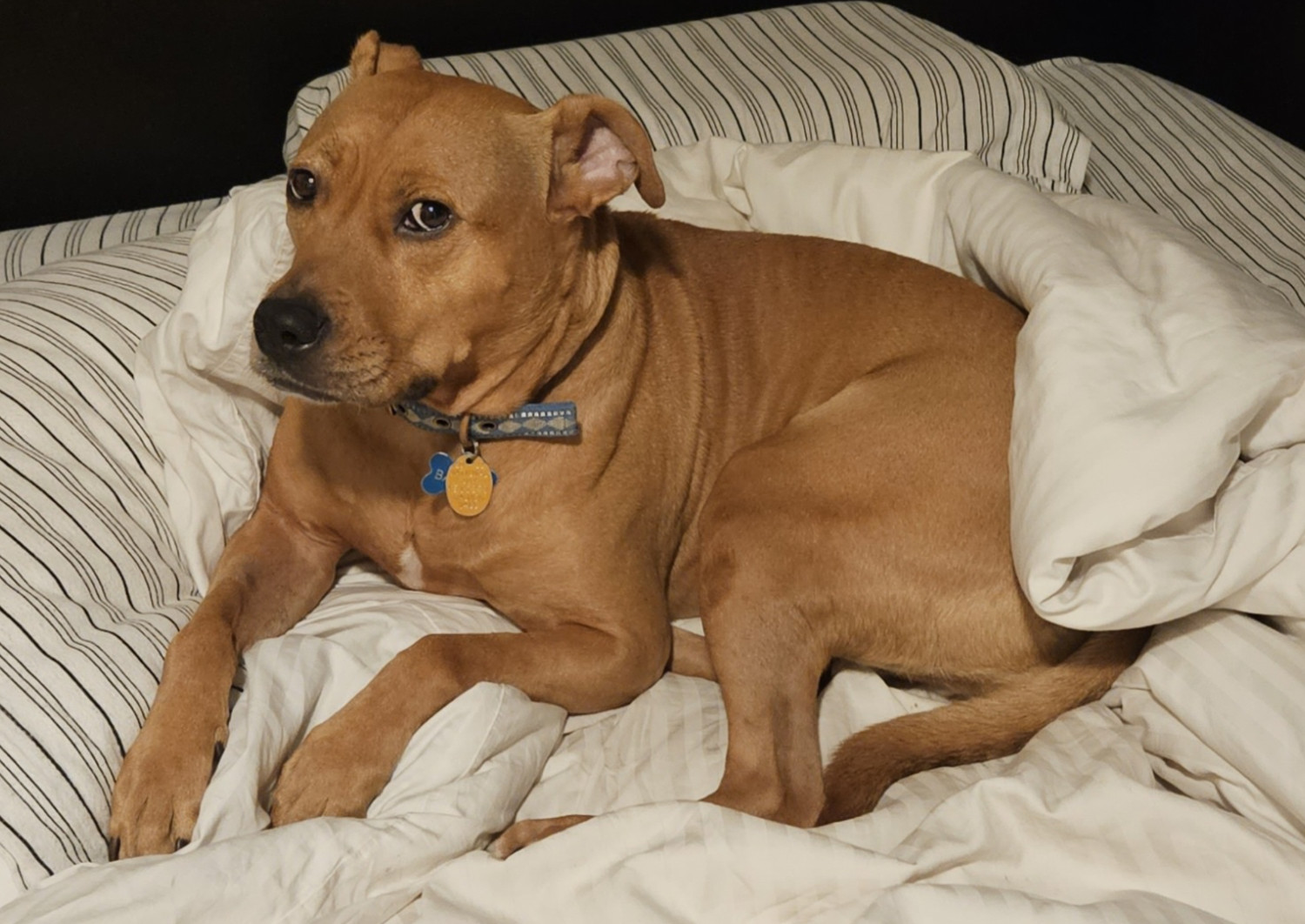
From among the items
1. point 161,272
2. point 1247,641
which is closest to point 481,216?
point 161,272

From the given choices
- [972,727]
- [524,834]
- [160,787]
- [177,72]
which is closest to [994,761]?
[972,727]

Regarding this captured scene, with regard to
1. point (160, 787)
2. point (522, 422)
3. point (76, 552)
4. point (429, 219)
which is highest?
point (429, 219)

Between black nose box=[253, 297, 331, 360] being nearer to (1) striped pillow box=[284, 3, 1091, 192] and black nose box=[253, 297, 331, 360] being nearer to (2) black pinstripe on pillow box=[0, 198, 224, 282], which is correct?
(2) black pinstripe on pillow box=[0, 198, 224, 282]

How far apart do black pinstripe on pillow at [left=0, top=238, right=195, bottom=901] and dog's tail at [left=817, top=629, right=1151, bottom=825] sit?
1257mm

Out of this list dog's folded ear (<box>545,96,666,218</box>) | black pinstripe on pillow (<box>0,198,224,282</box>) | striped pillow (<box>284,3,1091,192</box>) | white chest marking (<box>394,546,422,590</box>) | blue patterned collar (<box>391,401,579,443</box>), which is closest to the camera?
dog's folded ear (<box>545,96,666,218</box>)

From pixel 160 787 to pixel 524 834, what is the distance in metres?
0.60

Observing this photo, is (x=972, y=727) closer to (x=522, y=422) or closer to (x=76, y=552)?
(x=522, y=422)

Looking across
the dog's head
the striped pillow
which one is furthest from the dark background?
the dog's head

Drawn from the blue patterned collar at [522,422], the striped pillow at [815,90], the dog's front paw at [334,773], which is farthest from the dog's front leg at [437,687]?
the striped pillow at [815,90]

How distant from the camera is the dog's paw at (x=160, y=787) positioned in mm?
2078

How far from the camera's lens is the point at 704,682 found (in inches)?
110

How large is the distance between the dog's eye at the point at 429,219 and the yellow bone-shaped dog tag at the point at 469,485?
1.62ft

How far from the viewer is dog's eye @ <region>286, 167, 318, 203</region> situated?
7.86 feet

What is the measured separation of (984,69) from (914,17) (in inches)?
17.9
